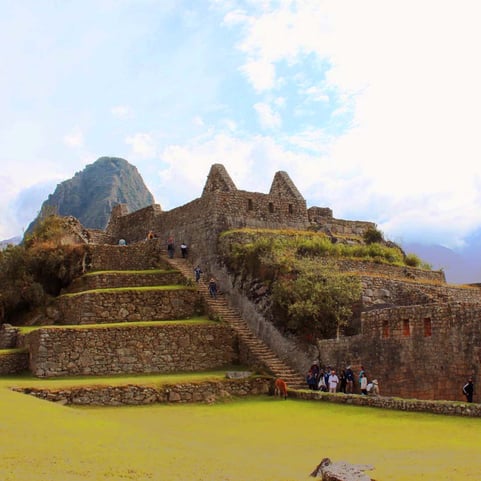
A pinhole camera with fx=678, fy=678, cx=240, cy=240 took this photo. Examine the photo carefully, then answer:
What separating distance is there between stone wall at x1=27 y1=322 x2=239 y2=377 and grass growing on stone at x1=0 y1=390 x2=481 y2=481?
453 centimetres

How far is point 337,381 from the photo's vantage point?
2281 centimetres

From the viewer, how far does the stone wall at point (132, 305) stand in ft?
92.3

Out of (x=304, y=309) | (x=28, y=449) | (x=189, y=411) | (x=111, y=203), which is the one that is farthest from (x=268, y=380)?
(x=111, y=203)

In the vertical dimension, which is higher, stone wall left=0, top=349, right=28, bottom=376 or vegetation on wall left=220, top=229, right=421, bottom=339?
vegetation on wall left=220, top=229, right=421, bottom=339

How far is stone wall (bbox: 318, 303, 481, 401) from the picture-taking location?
19.0 metres

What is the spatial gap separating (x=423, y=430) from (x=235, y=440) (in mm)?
4070

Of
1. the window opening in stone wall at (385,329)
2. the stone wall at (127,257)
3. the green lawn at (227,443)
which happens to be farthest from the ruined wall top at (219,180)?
the green lawn at (227,443)

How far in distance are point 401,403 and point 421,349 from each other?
2834mm

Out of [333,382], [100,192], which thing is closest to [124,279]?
[333,382]

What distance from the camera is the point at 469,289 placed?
103 ft

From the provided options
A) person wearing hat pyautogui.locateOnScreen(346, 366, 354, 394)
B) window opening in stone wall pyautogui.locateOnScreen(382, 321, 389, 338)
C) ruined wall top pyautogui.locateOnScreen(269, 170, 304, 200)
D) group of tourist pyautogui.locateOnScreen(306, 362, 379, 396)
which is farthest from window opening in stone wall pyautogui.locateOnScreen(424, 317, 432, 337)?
ruined wall top pyautogui.locateOnScreen(269, 170, 304, 200)

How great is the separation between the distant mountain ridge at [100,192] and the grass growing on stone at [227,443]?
59.4 m

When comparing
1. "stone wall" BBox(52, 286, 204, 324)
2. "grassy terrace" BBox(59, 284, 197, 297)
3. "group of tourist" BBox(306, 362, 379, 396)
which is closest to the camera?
"group of tourist" BBox(306, 362, 379, 396)

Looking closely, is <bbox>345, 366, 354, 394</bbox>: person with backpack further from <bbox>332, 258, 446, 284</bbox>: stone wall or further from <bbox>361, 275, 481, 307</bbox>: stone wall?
<bbox>332, 258, 446, 284</bbox>: stone wall
